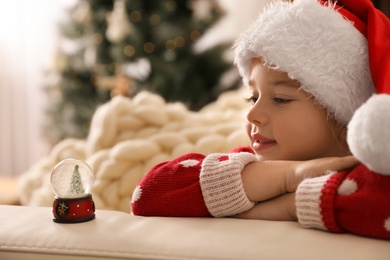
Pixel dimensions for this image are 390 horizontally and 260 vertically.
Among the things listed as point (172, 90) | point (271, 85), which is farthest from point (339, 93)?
point (172, 90)

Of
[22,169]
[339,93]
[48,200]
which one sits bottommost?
A: [22,169]

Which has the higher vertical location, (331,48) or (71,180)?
(331,48)

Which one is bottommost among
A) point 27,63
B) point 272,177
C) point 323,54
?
point 27,63

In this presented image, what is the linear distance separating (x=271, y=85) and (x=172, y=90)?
2002mm

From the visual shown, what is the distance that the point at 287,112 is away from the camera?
3.08 feet

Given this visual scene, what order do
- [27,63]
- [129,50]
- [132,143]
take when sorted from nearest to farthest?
[132,143] → [129,50] → [27,63]

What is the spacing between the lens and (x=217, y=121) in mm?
1604

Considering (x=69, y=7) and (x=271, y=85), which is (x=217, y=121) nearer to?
(x=271, y=85)

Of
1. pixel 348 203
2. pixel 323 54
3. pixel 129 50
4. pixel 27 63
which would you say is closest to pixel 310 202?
pixel 348 203

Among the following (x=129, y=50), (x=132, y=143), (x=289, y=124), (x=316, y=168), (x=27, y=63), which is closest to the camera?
(x=316, y=168)

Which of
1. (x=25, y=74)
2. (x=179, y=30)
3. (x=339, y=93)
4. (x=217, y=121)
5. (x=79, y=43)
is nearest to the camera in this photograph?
(x=339, y=93)

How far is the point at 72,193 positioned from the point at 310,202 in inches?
13.4

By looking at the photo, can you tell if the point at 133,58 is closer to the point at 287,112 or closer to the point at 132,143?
the point at 132,143

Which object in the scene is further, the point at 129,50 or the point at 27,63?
the point at 27,63
